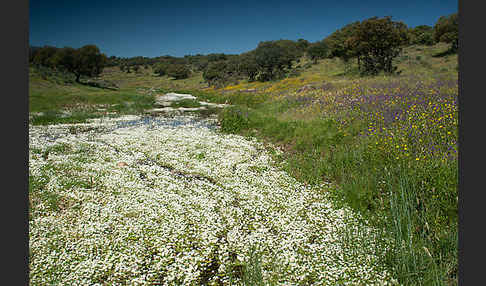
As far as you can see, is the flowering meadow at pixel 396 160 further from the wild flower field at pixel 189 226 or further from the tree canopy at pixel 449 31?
the tree canopy at pixel 449 31

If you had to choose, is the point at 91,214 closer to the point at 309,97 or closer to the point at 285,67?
the point at 309,97

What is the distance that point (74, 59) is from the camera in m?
56.6

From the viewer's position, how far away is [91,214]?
743cm

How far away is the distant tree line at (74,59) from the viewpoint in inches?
2223

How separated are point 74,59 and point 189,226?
6428 cm

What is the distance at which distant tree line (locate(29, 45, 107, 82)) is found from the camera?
56.5 m

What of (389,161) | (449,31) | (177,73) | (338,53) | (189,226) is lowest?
(189,226)

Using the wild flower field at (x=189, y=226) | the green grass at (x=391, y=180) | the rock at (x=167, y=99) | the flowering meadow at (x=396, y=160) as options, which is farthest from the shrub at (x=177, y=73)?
the wild flower field at (x=189, y=226)

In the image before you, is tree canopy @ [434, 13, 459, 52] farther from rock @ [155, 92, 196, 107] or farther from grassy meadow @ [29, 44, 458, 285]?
rock @ [155, 92, 196, 107]

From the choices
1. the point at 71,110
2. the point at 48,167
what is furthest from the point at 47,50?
the point at 48,167

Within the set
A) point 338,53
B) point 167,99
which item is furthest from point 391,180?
point 338,53

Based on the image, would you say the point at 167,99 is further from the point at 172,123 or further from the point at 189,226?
the point at 189,226

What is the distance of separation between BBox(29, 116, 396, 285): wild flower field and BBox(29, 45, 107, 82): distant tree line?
179ft

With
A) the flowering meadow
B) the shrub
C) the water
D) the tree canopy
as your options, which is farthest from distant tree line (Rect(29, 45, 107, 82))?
the tree canopy
